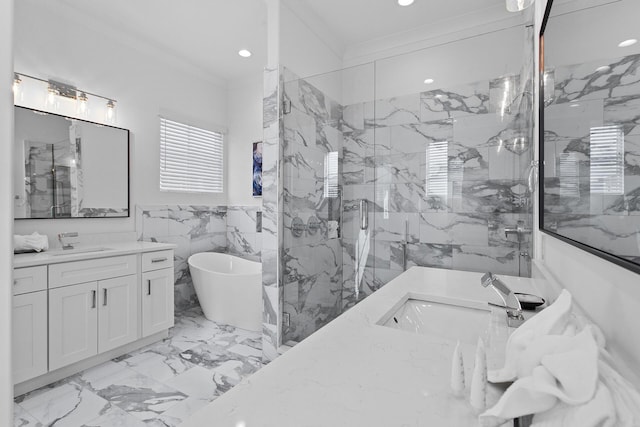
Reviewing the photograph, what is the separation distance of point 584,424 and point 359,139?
2.36m

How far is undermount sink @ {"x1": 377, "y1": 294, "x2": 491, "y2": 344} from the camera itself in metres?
1.24

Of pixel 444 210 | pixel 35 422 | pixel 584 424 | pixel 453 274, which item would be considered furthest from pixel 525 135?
pixel 35 422

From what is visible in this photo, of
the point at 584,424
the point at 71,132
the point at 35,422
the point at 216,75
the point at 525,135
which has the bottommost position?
the point at 35,422

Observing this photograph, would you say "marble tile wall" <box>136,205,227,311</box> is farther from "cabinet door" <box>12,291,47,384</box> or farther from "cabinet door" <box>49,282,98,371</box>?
"cabinet door" <box>12,291,47,384</box>

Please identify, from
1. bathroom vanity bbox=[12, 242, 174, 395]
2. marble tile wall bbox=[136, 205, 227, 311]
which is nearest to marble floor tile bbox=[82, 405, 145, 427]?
bathroom vanity bbox=[12, 242, 174, 395]

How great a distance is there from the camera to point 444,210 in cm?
228

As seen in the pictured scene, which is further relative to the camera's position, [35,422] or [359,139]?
[359,139]

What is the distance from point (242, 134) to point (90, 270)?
7.79 ft

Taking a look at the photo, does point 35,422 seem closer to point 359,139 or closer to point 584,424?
point 584,424

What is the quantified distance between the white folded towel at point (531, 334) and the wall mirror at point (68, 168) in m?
3.16

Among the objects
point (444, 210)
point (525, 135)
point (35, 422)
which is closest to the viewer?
point (35, 422)

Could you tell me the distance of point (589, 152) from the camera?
64cm

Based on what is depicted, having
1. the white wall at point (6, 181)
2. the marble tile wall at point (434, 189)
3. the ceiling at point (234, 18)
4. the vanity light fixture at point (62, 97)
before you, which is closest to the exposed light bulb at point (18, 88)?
the vanity light fixture at point (62, 97)

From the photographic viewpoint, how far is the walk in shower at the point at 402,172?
6.98 feet
